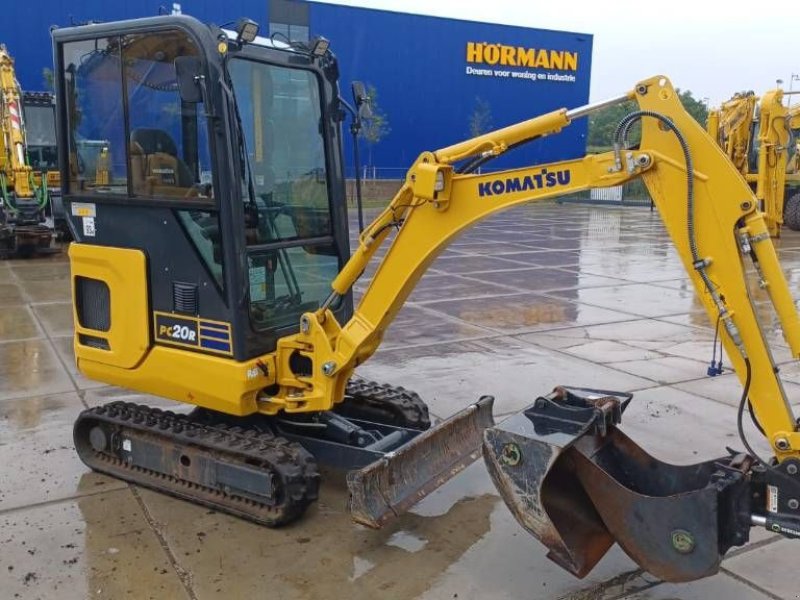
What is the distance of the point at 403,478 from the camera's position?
14.3 feet

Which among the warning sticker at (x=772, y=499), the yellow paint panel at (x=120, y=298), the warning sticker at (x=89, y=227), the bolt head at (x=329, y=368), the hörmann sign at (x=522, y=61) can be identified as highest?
the hörmann sign at (x=522, y=61)

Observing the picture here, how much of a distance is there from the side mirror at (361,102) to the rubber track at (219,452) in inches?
78.3

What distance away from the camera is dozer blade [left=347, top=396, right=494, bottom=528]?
13.3ft

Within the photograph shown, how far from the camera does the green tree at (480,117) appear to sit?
124 ft

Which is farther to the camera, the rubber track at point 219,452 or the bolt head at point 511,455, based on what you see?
the rubber track at point 219,452

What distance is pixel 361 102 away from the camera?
5.05 meters

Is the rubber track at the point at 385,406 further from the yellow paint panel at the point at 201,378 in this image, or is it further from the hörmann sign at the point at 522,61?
the hörmann sign at the point at 522,61

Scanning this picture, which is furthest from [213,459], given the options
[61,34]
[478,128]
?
[478,128]

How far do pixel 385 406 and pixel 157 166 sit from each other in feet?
6.87

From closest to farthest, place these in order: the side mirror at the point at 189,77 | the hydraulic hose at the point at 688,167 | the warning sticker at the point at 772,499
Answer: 1. the warning sticker at the point at 772,499
2. the hydraulic hose at the point at 688,167
3. the side mirror at the point at 189,77

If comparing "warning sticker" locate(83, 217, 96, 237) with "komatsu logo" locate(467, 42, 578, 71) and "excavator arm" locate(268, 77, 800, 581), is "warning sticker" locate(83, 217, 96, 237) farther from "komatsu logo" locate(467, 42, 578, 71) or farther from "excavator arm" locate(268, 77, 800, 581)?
"komatsu logo" locate(467, 42, 578, 71)

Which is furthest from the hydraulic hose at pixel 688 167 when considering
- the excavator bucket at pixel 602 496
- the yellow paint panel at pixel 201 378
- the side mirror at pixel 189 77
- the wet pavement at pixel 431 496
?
the yellow paint panel at pixel 201 378

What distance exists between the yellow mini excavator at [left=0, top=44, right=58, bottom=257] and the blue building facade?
16.5 meters

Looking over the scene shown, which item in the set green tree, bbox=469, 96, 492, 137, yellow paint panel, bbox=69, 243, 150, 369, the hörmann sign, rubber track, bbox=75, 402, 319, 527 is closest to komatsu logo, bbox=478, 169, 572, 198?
rubber track, bbox=75, 402, 319, 527
